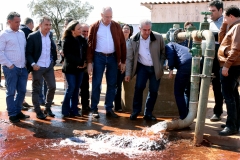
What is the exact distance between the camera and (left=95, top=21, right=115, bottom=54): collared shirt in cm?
613

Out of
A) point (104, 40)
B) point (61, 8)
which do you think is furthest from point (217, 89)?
point (61, 8)

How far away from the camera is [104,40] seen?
613cm

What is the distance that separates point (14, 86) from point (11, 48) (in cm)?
67

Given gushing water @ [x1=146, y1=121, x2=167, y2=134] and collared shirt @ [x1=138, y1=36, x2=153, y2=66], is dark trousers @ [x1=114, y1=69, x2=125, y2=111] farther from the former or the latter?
gushing water @ [x1=146, y1=121, x2=167, y2=134]

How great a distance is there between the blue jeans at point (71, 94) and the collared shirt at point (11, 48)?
89cm

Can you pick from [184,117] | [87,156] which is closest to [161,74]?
[184,117]

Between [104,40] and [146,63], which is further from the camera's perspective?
[104,40]

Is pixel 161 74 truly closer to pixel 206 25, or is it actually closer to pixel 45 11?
pixel 206 25

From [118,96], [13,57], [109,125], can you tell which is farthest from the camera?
[118,96]

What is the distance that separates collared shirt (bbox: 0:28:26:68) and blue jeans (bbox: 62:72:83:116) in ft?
2.92

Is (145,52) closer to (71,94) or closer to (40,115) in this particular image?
(71,94)

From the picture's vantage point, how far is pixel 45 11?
3762 centimetres

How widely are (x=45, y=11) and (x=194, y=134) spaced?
115ft

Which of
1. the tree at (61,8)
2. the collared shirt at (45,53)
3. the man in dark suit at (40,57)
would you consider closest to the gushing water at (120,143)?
the man in dark suit at (40,57)
